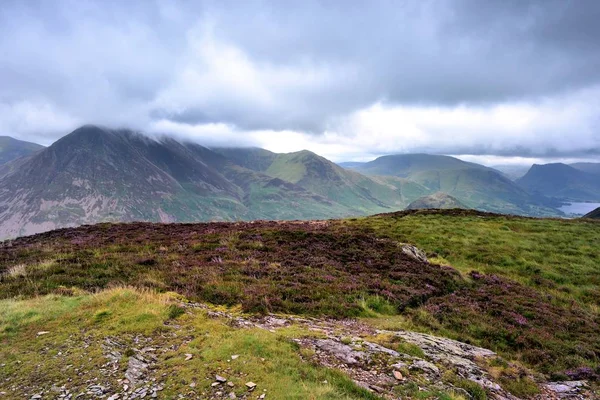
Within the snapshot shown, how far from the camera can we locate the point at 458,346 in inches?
539

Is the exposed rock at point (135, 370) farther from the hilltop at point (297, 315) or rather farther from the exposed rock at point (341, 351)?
the exposed rock at point (341, 351)

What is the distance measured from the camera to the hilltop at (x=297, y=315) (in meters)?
8.71

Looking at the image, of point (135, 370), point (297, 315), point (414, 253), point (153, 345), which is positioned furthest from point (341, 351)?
point (414, 253)

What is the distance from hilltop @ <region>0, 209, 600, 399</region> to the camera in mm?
8711

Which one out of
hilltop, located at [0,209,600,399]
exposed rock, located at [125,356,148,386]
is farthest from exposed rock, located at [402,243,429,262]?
exposed rock, located at [125,356,148,386]

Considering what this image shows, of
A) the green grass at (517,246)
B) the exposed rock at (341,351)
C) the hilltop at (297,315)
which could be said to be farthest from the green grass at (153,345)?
the green grass at (517,246)

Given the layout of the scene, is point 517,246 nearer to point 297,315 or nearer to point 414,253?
point 414,253

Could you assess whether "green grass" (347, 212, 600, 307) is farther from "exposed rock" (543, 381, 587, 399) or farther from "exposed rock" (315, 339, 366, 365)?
"exposed rock" (315, 339, 366, 365)

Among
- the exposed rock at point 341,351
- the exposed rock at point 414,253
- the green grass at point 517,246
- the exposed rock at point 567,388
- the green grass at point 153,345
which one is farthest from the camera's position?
the exposed rock at point 414,253

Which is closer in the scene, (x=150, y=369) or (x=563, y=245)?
(x=150, y=369)

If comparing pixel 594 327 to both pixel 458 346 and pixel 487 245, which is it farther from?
pixel 487 245

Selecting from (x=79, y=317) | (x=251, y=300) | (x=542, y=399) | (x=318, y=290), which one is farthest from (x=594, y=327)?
(x=79, y=317)

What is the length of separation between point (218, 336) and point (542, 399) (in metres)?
12.2

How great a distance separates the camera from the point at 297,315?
48.8ft
